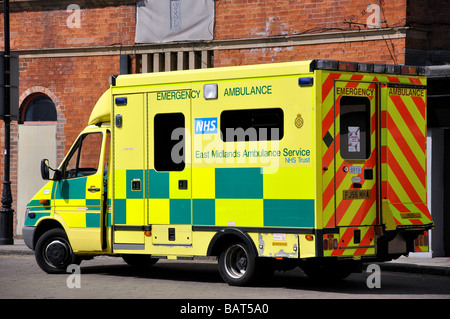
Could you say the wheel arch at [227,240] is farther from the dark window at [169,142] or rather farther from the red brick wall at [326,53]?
the red brick wall at [326,53]

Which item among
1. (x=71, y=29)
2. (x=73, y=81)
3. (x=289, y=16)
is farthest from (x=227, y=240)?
(x=71, y=29)

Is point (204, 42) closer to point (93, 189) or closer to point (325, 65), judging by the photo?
point (93, 189)

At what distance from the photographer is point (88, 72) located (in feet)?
72.2

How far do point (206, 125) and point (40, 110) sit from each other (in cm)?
1066

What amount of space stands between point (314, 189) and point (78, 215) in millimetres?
4235

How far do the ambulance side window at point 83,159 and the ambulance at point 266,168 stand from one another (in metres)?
0.21

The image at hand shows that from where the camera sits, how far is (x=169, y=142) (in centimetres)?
1338

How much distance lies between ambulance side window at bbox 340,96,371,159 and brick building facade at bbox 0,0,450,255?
18.6ft

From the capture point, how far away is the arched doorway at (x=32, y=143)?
22.6 m

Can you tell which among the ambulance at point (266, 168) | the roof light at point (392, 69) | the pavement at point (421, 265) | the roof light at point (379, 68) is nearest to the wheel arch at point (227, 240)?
the ambulance at point (266, 168)

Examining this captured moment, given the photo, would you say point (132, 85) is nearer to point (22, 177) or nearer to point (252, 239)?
point (252, 239)

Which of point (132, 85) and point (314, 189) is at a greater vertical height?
point (132, 85)
